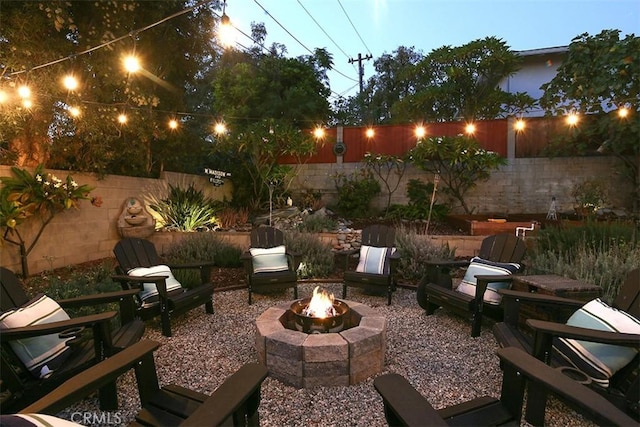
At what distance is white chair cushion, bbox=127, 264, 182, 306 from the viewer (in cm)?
303

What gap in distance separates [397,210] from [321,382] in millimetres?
6274

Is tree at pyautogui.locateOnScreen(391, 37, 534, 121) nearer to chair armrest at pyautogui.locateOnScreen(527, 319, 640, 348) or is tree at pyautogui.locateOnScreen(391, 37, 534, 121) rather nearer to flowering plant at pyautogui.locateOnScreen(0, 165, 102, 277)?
chair armrest at pyautogui.locateOnScreen(527, 319, 640, 348)

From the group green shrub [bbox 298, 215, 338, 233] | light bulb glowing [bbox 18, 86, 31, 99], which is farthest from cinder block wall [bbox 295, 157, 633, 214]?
light bulb glowing [bbox 18, 86, 31, 99]

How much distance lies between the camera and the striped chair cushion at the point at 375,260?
3.91m

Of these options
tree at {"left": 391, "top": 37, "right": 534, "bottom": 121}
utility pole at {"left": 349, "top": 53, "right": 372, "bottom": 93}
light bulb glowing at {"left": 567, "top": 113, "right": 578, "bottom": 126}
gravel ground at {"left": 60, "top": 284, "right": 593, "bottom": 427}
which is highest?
utility pole at {"left": 349, "top": 53, "right": 372, "bottom": 93}

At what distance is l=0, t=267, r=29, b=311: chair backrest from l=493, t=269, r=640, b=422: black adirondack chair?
3023mm

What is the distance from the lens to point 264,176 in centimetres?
822

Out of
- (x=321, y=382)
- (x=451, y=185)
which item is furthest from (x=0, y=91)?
(x=451, y=185)

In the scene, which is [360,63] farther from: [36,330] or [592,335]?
[36,330]

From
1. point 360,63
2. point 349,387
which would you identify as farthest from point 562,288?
point 360,63

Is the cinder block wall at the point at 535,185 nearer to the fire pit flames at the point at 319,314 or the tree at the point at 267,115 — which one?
the tree at the point at 267,115

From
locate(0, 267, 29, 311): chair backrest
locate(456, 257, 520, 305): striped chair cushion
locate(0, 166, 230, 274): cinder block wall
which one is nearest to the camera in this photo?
locate(0, 267, 29, 311): chair backrest

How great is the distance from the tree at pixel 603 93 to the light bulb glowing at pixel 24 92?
8.50 m

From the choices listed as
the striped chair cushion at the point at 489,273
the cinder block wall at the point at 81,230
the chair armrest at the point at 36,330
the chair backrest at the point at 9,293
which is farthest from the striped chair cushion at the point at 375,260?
the cinder block wall at the point at 81,230
